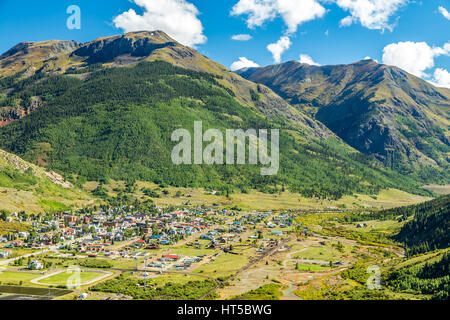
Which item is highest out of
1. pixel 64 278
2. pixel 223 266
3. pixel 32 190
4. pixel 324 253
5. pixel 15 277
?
pixel 32 190

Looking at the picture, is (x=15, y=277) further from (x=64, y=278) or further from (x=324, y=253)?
(x=324, y=253)

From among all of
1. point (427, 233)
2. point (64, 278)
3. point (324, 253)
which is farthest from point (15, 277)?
point (427, 233)

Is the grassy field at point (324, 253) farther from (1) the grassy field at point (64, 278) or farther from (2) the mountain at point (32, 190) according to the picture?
(2) the mountain at point (32, 190)

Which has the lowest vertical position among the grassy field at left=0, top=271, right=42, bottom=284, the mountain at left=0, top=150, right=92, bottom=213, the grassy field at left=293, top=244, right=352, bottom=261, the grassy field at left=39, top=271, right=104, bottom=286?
the grassy field at left=293, top=244, right=352, bottom=261

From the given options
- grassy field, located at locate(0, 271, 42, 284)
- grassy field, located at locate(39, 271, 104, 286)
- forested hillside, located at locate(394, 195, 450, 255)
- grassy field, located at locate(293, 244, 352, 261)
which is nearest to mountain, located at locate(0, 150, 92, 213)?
grassy field, located at locate(0, 271, 42, 284)

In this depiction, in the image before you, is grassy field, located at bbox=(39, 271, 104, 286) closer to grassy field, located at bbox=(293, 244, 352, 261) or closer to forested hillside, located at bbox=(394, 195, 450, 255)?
grassy field, located at bbox=(293, 244, 352, 261)

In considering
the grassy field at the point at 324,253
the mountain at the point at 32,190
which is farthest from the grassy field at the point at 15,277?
the mountain at the point at 32,190

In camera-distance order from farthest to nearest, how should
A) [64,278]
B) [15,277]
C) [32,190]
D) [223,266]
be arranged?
[32,190] < [223,266] < [64,278] < [15,277]
